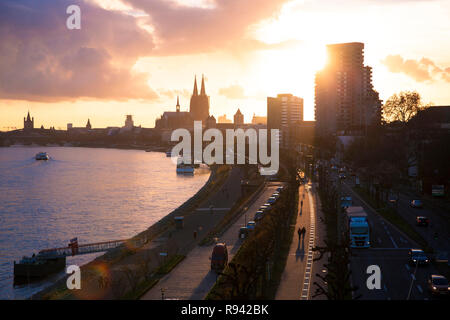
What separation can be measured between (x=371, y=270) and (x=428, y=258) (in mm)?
1770

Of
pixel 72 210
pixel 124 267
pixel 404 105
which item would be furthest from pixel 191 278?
pixel 404 105

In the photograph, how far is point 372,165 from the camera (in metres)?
37.6

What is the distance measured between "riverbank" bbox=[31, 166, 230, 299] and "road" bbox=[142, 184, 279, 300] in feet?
1.96

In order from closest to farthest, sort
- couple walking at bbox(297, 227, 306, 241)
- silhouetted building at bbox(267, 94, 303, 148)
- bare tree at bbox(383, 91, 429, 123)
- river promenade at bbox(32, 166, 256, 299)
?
river promenade at bbox(32, 166, 256, 299) → couple walking at bbox(297, 227, 306, 241) → bare tree at bbox(383, 91, 429, 123) → silhouetted building at bbox(267, 94, 303, 148)

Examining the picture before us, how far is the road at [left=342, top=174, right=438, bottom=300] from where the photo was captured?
383 inches

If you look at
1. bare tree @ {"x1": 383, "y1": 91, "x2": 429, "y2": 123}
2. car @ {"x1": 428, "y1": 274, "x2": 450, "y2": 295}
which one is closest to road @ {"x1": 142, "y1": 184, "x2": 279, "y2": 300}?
car @ {"x1": 428, "y1": 274, "x2": 450, "y2": 295}

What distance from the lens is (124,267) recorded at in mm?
14602

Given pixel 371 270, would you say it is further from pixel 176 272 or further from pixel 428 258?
pixel 176 272

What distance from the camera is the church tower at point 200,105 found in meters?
158

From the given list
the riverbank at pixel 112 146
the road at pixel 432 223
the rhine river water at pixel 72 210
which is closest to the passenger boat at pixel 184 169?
the rhine river water at pixel 72 210

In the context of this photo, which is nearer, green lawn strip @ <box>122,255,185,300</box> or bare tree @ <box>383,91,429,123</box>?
green lawn strip @ <box>122,255,185,300</box>

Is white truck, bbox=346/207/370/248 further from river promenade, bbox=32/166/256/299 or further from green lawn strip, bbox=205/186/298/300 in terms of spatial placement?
river promenade, bbox=32/166/256/299

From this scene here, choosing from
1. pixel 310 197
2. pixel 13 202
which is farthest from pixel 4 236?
pixel 310 197

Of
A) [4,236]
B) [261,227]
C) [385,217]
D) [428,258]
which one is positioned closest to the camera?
[428,258]
